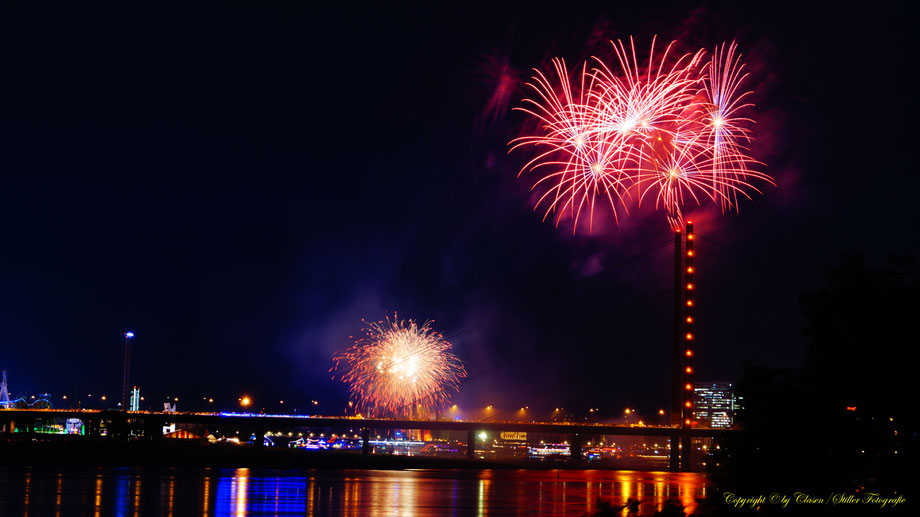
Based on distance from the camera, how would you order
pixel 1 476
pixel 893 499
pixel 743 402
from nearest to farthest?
pixel 893 499, pixel 743 402, pixel 1 476

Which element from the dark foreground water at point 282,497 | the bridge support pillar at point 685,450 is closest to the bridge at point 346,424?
the bridge support pillar at point 685,450

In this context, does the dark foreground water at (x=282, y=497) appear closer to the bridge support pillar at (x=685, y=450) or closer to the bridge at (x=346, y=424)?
the bridge support pillar at (x=685, y=450)

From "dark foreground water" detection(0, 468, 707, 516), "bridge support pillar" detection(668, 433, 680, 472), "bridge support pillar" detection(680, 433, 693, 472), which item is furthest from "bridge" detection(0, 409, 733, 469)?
"dark foreground water" detection(0, 468, 707, 516)

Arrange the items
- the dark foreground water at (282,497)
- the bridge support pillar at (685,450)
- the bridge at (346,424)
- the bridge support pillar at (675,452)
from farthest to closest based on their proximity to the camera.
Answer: the bridge at (346,424) → the bridge support pillar at (685,450) → the bridge support pillar at (675,452) → the dark foreground water at (282,497)

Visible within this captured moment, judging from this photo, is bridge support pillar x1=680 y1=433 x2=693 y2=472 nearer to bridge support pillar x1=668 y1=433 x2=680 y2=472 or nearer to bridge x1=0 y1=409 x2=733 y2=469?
bridge support pillar x1=668 y1=433 x2=680 y2=472

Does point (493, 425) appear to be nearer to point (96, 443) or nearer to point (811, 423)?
point (96, 443)

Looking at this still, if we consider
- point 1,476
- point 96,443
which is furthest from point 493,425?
point 1,476

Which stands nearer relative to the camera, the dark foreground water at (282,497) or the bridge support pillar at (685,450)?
the dark foreground water at (282,497)

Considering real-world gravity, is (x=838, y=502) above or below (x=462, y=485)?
above

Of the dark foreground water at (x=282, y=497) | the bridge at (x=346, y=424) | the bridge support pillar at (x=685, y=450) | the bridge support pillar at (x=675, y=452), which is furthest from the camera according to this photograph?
the bridge at (x=346, y=424)

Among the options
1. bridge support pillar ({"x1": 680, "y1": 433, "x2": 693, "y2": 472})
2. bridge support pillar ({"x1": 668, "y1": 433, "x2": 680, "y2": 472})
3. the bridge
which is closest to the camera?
bridge support pillar ({"x1": 668, "y1": 433, "x2": 680, "y2": 472})

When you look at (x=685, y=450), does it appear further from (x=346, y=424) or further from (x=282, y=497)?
(x=282, y=497)
